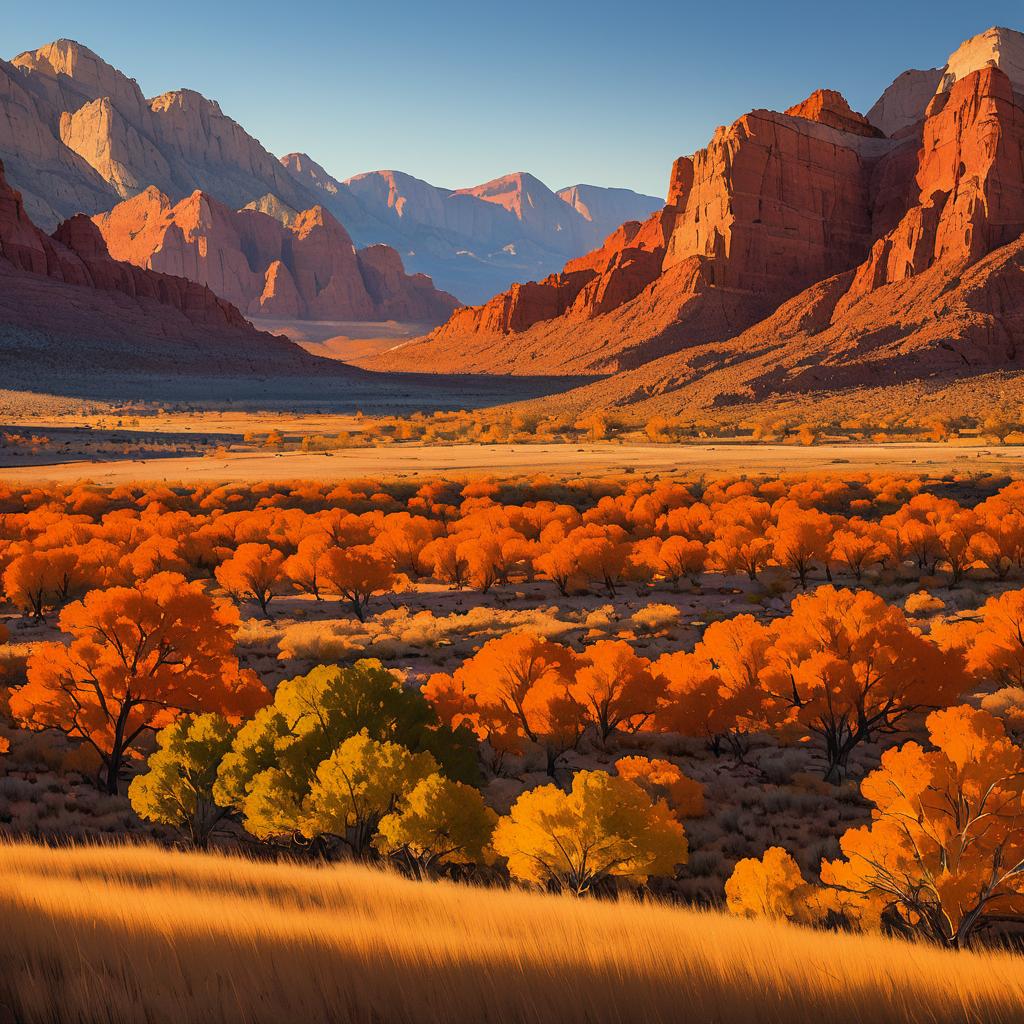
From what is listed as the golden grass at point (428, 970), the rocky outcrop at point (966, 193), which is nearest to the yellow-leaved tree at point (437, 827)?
the golden grass at point (428, 970)

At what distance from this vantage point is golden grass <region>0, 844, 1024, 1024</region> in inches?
175

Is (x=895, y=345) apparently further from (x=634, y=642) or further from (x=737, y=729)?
(x=737, y=729)

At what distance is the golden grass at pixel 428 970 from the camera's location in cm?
445

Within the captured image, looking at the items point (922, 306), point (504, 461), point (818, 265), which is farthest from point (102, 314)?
point (922, 306)

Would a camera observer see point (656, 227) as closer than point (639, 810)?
No

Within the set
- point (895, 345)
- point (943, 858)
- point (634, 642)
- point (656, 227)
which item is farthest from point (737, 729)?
point (656, 227)

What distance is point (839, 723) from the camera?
23.7m

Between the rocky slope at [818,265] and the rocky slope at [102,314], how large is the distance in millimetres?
40060

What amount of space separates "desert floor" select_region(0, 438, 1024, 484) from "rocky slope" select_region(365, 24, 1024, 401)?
26.1 meters

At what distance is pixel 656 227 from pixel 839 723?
159284mm

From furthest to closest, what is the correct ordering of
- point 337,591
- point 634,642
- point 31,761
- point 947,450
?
point 947,450, point 337,591, point 634,642, point 31,761

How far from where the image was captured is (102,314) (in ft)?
480

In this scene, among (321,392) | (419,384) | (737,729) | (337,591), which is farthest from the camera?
(419,384)

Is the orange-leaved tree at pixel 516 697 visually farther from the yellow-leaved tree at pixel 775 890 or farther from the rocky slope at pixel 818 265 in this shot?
the rocky slope at pixel 818 265
